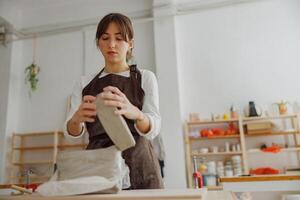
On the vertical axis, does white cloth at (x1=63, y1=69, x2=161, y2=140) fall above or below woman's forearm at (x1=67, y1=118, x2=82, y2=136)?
above

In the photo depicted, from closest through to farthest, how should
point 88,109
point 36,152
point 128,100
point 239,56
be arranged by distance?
point 88,109 → point 128,100 → point 239,56 → point 36,152

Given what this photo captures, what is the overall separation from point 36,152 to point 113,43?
4.56 metres

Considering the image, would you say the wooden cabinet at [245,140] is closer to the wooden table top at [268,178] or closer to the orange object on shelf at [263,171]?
the orange object on shelf at [263,171]

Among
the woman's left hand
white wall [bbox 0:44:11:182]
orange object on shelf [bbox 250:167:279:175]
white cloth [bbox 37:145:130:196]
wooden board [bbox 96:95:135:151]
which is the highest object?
white wall [bbox 0:44:11:182]

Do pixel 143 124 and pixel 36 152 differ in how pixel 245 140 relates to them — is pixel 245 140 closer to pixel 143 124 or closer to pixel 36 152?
pixel 36 152

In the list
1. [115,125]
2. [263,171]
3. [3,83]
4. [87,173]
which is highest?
[3,83]

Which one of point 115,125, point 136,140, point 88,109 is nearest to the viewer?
point 115,125

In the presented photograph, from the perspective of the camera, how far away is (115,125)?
645mm

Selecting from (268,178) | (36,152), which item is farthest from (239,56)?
(36,152)

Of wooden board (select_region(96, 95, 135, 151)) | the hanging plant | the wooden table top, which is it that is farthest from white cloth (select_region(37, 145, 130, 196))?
the hanging plant

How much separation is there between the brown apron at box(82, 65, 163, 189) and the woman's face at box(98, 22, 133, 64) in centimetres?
9

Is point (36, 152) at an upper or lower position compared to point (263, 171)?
upper

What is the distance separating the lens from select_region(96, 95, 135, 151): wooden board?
2.10 ft

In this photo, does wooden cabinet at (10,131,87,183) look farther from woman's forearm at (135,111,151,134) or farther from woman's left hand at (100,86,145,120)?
woman's left hand at (100,86,145,120)
